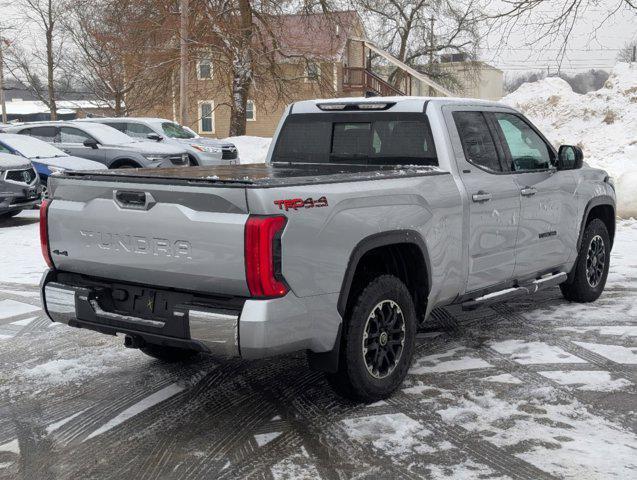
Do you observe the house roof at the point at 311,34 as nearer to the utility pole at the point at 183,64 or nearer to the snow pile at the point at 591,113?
the utility pole at the point at 183,64

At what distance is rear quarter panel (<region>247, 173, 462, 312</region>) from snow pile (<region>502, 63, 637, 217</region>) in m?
15.8

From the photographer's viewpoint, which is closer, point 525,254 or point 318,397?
point 318,397

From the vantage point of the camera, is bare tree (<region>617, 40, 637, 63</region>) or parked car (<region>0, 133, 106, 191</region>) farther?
bare tree (<region>617, 40, 637, 63</region>)

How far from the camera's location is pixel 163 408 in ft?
15.6

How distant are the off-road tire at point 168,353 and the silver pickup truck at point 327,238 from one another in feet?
0.05

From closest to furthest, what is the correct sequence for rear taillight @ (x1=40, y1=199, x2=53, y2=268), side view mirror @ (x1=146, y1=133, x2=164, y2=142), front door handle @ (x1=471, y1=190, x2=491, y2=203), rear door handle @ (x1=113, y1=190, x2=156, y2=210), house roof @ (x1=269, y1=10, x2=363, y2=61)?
rear door handle @ (x1=113, y1=190, x2=156, y2=210)
rear taillight @ (x1=40, y1=199, x2=53, y2=268)
front door handle @ (x1=471, y1=190, x2=491, y2=203)
side view mirror @ (x1=146, y1=133, x2=164, y2=142)
house roof @ (x1=269, y1=10, x2=363, y2=61)

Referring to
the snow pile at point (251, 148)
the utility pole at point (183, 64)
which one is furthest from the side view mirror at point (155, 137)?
the utility pole at point (183, 64)

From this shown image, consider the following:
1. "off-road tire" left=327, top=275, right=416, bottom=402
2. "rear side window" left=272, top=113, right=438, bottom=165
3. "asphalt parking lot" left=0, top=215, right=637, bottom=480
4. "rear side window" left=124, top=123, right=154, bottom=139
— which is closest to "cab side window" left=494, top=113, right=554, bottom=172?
"rear side window" left=272, top=113, right=438, bottom=165

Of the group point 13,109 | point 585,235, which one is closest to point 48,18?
point 585,235

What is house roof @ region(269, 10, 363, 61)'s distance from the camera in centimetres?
2925

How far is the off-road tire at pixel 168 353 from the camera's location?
5598mm

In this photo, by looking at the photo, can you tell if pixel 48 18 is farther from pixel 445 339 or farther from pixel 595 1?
pixel 445 339

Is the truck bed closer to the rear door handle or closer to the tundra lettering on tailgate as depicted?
the rear door handle

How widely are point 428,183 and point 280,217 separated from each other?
1482 millimetres
